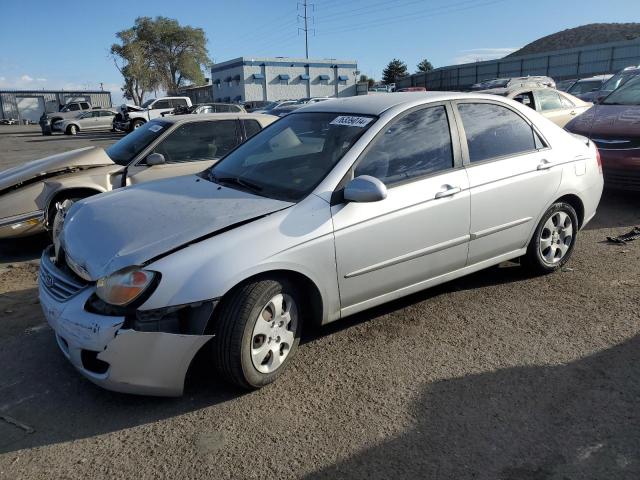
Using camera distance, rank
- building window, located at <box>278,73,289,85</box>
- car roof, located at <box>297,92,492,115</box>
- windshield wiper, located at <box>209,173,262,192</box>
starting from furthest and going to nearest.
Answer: building window, located at <box>278,73,289,85</box>, car roof, located at <box>297,92,492,115</box>, windshield wiper, located at <box>209,173,262,192</box>

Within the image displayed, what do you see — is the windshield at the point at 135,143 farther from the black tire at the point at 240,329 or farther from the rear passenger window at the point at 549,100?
the rear passenger window at the point at 549,100

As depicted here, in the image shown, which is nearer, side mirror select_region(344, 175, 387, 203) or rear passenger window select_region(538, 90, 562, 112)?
side mirror select_region(344, 175, 387, 203)

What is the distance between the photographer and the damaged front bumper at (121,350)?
2678 mm

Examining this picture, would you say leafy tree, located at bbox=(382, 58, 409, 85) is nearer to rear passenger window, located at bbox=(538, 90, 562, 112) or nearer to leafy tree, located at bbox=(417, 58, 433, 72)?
leafy tree, located at bbox=(417, 58, 433, 72)

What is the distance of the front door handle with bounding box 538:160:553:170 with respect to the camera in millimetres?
4301

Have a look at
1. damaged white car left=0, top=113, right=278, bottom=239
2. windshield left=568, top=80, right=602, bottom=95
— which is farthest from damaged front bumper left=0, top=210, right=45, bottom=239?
windshield left=568, top=80, right=602, bottom=95

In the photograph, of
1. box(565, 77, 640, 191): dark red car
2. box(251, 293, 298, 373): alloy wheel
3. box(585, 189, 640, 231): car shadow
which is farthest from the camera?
box(565, 77, 640, 191): dark red car

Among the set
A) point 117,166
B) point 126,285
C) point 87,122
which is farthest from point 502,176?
point 87,122

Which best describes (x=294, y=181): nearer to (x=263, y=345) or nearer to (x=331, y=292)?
(x=331, y=292)

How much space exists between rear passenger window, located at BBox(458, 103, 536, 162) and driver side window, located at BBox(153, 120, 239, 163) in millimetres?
3266

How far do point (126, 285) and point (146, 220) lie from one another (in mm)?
579

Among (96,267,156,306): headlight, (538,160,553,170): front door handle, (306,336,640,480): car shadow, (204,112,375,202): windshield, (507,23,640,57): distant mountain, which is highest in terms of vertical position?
(507,23,640,57): distant mountain

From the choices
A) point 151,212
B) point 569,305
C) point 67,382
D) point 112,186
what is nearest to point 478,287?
point 569,305

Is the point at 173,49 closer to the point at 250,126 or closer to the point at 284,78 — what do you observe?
the point at 284,78
